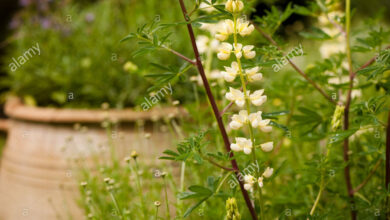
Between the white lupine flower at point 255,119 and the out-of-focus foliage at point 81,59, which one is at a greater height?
the out-of-focus foliage at point 81,59

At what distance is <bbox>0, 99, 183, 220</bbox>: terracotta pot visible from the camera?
1.49m

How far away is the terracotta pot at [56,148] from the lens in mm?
1490

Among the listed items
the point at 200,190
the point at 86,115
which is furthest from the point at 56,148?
the point at 200,190

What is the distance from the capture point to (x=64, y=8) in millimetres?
2115

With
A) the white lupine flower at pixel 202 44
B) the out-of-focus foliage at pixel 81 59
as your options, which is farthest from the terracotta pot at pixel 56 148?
the white lupine flower at pixel 202 44

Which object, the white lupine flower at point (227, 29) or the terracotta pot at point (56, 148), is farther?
the terracotta pot at point (56, 148)

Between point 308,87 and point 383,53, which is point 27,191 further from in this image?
point 383,53

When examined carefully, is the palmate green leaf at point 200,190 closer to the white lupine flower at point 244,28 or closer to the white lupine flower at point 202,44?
the white lupine flower at point 244,28

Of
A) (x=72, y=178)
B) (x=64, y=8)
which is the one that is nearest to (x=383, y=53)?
(x=72, y=178)

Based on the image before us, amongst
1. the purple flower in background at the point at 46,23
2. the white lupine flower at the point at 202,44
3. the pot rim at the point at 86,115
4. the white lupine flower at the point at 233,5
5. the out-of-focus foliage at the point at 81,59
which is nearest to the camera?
the white lupine flower at the point at 233,5

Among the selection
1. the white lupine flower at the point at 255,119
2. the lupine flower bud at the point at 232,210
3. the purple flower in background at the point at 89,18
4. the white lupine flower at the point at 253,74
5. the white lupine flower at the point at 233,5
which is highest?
the purple flower in background at the point at 89,18

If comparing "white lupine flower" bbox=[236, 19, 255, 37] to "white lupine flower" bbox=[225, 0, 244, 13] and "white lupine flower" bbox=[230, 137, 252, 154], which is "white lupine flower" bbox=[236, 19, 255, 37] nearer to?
"white lupine flower" bbox=[225, 0, 244, 13]

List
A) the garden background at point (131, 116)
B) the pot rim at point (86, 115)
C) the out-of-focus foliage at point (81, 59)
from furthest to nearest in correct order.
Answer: the out-of-focus foliage at point (81, 59) < the pot rim at point (86, 115) < the garden background at point (131, 116)

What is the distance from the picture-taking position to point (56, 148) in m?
1.55
